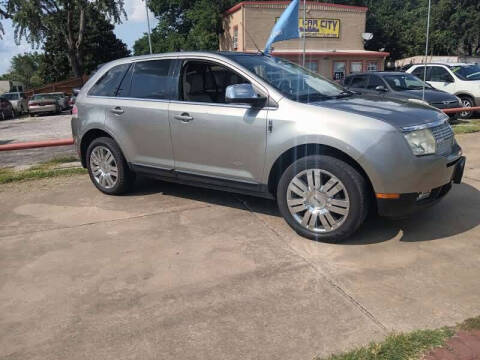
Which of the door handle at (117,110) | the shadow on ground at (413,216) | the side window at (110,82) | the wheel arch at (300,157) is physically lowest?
the shadow on ground at (413,216)

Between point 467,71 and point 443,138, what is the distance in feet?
37.2

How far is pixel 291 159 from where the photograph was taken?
13.3 ft

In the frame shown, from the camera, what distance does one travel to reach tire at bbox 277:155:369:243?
367cm

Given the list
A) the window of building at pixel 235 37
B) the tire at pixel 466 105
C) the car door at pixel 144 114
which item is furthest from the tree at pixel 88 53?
the car door at pixel 144 114

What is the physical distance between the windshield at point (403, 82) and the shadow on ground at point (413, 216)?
659cm

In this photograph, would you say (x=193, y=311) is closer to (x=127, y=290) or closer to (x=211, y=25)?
(x=127, y=290)

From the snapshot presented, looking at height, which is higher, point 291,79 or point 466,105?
point 291,79

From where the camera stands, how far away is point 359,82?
11891 mm

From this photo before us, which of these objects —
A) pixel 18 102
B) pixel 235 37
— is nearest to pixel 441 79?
pixel 235 37

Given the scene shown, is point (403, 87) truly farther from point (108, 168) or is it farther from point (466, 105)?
point (108, 168)

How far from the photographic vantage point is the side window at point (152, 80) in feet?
15.9

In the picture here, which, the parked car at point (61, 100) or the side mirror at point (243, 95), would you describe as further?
the parked car at point (61, 100)

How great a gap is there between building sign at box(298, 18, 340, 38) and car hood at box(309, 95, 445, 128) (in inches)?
1176

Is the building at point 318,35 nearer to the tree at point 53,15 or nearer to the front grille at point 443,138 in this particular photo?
the tree at point 53,15
